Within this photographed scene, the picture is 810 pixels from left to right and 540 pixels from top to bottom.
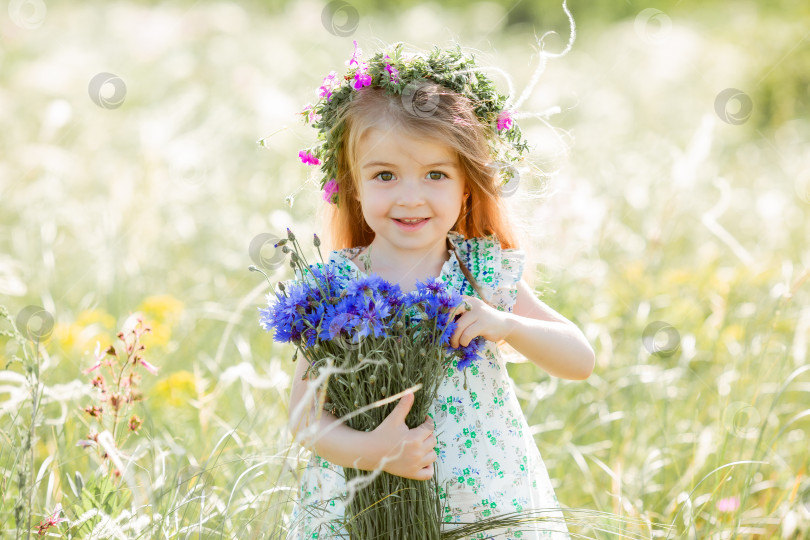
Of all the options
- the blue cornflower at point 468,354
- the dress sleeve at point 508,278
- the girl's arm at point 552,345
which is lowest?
the blue cornflower at point 468,354

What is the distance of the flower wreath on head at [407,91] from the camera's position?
84.6 inches

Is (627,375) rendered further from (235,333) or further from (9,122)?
(9,122)

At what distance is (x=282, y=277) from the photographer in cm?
370

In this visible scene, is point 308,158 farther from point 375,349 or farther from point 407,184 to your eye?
point 375,349

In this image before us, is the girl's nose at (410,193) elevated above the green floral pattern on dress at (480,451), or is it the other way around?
the girl's nose at (410,193)

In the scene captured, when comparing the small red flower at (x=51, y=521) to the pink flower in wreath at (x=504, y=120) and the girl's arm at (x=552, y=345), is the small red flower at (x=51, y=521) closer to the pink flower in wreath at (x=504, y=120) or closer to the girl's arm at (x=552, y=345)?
the girl's arm at (x=552, y=345)

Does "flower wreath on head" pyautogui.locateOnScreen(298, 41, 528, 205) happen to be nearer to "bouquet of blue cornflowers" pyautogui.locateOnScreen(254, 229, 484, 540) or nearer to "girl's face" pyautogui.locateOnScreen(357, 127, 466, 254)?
"girl's face" pyautogui.locateOnScreen(357, 127, 466, 254)

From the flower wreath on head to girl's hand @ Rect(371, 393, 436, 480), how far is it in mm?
710

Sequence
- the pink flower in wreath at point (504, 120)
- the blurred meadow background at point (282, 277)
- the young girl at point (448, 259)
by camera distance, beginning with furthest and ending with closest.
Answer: the blurred meadow background at point (282, 277)
the pink flower in wreath at point (504, 120)
the young girl at point (448, 259)

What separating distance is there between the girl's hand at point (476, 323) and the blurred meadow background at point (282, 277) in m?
0.45

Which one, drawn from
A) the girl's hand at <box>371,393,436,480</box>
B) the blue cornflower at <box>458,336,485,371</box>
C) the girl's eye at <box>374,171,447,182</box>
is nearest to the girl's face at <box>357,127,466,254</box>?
the girl's eye at <box>374,171,447,182</box>

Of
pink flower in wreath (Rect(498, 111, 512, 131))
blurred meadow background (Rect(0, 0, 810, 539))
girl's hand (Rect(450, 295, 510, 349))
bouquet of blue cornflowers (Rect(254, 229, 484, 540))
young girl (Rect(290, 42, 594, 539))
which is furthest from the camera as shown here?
blurred meadow background (Rect(0, 0, 810, 539))

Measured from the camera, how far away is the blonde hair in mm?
2096

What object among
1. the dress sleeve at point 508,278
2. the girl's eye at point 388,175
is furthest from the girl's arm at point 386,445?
the girl's eye at point 388,175
